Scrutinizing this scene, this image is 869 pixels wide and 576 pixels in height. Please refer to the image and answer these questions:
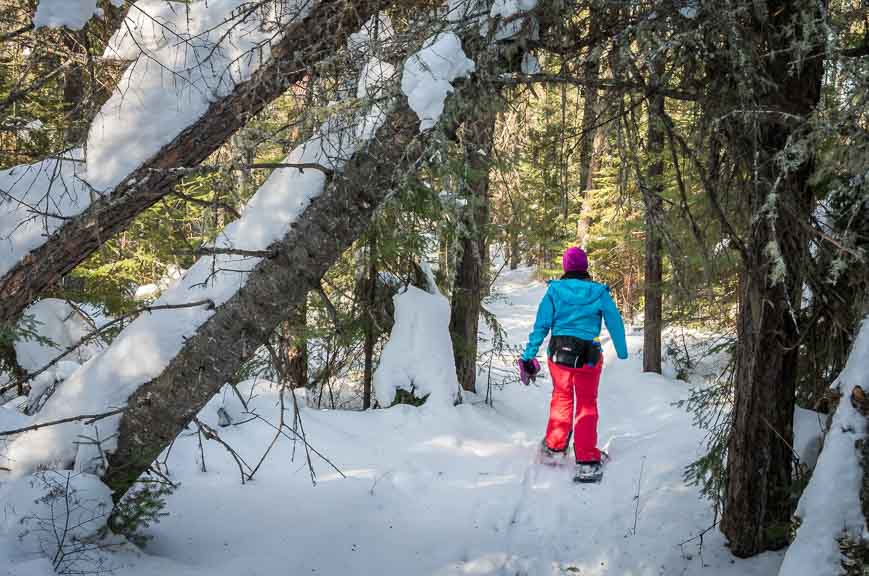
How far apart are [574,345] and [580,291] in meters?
0.53

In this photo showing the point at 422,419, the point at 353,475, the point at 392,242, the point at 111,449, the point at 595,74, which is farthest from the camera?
the point at 392,242

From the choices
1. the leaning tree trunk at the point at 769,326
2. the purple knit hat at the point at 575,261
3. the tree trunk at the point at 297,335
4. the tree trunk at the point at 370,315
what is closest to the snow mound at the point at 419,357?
the tree trunk at the point at 370,315

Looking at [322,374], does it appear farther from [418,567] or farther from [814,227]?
[814,227]

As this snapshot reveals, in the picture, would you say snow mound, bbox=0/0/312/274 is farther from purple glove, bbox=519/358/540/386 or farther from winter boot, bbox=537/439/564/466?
winter boot, bbox=537/439/564/466

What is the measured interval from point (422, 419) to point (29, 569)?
4393 millimetres

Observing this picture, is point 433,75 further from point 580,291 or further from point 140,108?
point 580,291

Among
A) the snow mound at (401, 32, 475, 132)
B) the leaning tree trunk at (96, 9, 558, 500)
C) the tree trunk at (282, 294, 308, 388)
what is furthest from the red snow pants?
the snow mound at (401, 32, 475, 132)

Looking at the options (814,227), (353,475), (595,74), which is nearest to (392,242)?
(353,475)

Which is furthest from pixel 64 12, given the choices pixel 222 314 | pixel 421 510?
pixel 421 510

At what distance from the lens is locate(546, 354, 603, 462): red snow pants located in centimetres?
558

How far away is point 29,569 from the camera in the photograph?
109 inches

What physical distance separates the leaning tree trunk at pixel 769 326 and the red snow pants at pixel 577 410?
1.83m

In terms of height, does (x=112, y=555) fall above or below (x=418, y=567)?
above

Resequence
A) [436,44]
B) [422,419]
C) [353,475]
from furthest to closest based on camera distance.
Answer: [422,419] → [353,475] → [436,44]
